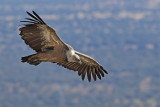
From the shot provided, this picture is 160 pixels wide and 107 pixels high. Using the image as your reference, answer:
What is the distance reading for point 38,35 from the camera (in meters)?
16.9

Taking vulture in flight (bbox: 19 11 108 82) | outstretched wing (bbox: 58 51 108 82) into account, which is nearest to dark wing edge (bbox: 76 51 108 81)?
outstretched wing (bbox: 58 51 108 82)

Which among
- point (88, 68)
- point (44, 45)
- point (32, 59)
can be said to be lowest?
point (32, 59)

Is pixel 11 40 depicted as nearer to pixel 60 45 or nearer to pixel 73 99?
pixel 73 99

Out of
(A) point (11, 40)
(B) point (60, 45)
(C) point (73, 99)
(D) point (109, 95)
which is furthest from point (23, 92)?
(B) point (60, 45)

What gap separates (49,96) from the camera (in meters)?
149

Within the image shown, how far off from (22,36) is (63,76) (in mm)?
140023

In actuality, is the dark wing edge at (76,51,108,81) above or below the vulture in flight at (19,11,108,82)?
above

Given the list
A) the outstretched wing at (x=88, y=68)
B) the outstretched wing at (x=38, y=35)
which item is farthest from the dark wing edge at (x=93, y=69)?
the outstretched wing at (x=38, y=35)

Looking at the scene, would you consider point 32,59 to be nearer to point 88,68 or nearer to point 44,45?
point 44,45

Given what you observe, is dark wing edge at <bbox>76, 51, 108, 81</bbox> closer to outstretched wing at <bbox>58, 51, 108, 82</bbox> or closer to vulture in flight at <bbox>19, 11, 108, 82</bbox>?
outstretched wing at <bbox>58, 51, 108, 82</bbox>

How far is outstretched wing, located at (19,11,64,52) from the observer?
16.5 meters

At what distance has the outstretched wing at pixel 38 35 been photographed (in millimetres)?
16469

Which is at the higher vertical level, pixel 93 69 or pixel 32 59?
pixel 93 69

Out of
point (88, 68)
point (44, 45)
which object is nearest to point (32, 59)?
point (44, 45)
